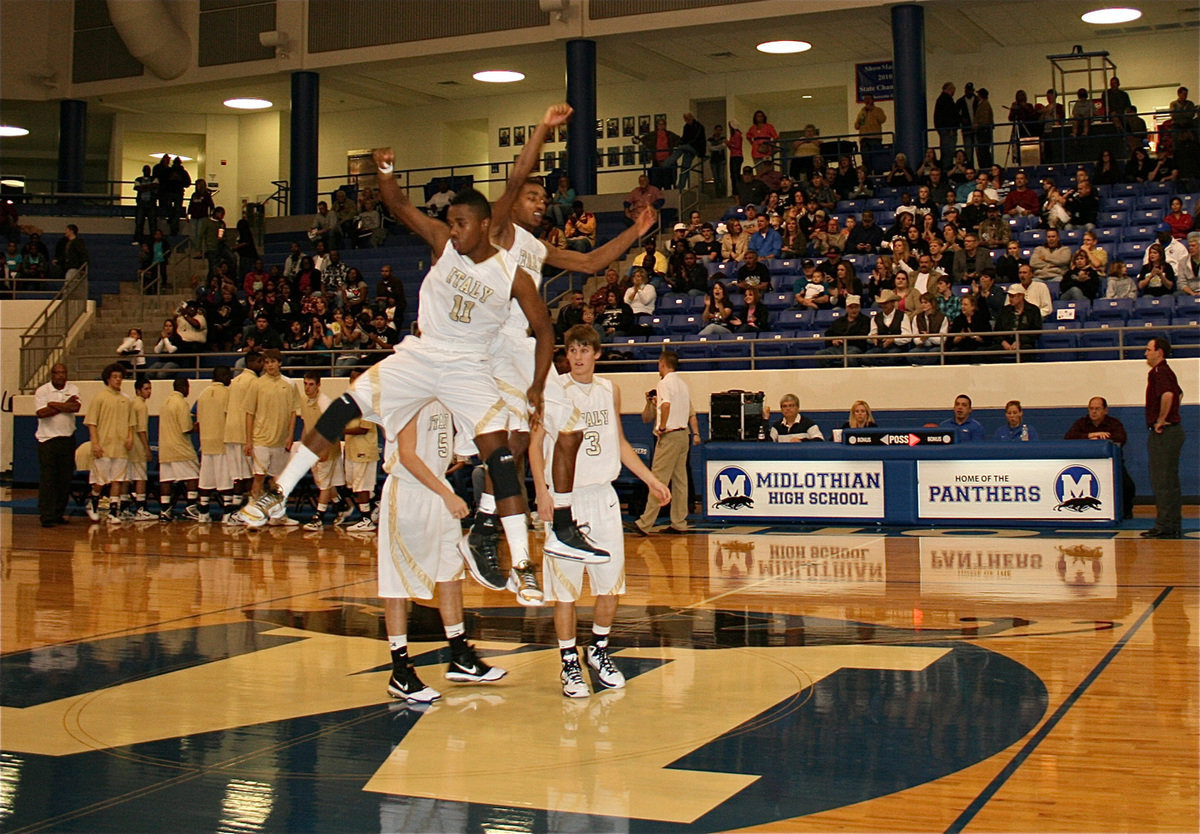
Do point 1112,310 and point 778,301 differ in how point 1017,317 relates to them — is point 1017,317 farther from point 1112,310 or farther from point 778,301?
point 778,301

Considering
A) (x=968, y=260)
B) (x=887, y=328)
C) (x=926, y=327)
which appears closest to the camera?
(x=926, y=327)

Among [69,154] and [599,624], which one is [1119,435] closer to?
[599,624]

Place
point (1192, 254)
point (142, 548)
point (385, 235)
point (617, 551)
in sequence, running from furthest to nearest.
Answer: point (385, 235) < point (1192, 254) < point (142, 548) < point (617, 551)

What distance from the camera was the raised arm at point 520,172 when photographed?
599 centimetres

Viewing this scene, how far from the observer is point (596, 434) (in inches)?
263

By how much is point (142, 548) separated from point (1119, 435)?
35.8 ft

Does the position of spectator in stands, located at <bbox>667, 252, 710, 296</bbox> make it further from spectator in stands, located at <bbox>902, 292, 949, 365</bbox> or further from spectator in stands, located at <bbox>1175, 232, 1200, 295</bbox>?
spectator in stands, located at <bbox>1175, 232, 1200, 295</bbox>

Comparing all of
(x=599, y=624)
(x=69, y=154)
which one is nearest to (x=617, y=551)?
(x=599, y=624)

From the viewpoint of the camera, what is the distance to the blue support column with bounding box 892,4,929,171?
21844mm

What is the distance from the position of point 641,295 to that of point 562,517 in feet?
45.3

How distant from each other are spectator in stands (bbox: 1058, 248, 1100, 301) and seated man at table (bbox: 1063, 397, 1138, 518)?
9.98 feet

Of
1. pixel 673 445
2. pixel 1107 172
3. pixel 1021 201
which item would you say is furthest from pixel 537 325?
pixel 1107 172

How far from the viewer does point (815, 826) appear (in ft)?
14.4

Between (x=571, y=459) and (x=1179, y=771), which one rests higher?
(x=571, y=459)
